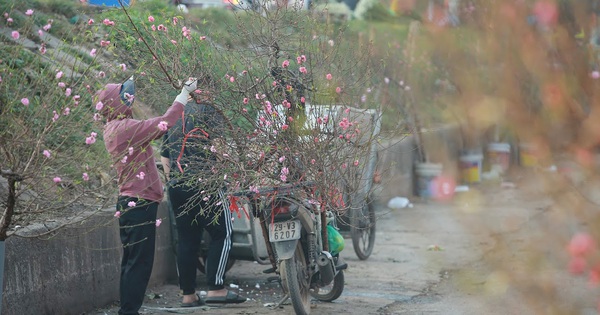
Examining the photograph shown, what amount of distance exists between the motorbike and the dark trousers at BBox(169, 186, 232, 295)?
0.54 meters

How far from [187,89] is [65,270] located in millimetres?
1627

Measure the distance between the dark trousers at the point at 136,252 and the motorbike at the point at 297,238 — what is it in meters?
0.70

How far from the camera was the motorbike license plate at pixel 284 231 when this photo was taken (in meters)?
6.43

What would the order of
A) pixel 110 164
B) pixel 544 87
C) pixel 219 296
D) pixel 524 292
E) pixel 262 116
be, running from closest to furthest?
1. pixel 544 87
2. pixel 524 292
3. pixel 110 164
4. pixel 262 116
5. pixel 219 296

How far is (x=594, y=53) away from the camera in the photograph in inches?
79.0

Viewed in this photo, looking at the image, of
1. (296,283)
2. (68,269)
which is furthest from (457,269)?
(68,269)

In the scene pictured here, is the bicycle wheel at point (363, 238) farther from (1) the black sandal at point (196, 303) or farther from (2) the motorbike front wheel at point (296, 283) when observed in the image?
(2) the motorbike front wheel at point (296, 283)

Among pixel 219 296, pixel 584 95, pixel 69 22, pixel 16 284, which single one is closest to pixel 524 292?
pixel 584 95

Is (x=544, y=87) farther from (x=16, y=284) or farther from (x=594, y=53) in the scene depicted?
(x=16, y=284)

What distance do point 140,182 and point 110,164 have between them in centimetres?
57

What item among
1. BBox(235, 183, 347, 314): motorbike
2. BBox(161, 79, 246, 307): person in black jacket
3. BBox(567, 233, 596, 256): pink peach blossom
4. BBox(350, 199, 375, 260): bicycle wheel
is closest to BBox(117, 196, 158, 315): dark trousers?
BBox(161, 79, 246, 307): person in black jacket

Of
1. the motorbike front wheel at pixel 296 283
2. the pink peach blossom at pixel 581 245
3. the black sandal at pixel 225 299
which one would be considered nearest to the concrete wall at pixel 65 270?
the black sandal at pixel 225 299

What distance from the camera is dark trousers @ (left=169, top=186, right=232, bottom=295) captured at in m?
7.10

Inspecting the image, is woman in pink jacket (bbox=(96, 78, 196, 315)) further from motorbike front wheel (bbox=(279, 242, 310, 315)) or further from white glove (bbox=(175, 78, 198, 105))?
motorbike front wheel (bbox=(279, 242, 310, 315))
